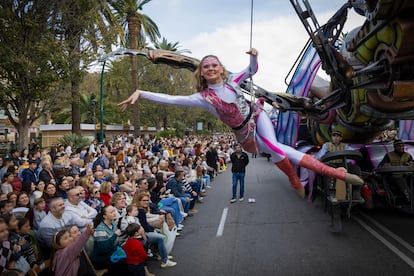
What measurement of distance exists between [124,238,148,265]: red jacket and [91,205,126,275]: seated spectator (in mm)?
101

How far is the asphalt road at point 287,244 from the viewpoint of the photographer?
5.07 meters

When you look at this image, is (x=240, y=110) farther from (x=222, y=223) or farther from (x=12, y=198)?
(x=222, y=223)

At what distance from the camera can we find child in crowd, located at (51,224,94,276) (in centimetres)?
374

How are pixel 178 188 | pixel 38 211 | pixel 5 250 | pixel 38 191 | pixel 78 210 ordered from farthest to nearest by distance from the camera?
pixel 178 188, pixel 38 191, pixel 78 210, pixel 38 211, pixel 5 250

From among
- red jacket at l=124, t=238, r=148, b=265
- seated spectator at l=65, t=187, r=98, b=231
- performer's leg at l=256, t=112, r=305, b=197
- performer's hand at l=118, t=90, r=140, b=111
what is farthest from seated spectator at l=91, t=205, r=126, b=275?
performer's leg at l=256, t=112, r=305, b=197

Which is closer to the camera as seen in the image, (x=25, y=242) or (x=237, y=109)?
(x=237, y=109)

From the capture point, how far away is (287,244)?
6.11 meters

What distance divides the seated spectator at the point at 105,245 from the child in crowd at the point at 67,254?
1.90ft

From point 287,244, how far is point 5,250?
14.3 ft

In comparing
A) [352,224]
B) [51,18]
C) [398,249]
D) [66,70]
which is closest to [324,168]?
[398,249]

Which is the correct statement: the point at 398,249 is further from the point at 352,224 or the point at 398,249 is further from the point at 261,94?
the point at 261,94

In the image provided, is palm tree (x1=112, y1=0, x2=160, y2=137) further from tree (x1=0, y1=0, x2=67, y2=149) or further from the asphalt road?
the asphalt road

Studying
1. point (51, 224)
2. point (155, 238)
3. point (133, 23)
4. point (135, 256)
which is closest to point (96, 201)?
point (155, 238)

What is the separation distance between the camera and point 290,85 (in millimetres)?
7430
